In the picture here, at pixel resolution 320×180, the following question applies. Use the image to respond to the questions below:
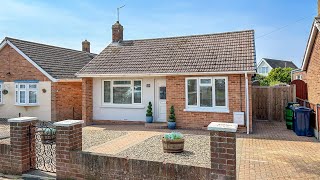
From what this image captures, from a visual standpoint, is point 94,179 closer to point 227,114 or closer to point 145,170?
point 145,170

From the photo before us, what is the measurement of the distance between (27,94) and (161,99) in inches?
385

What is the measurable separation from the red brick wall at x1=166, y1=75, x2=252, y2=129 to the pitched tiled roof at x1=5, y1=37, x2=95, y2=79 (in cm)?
871

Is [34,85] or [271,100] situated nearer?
[271,100]

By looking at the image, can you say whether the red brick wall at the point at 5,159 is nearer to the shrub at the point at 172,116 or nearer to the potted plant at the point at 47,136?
the potted plant at the point at 47,136

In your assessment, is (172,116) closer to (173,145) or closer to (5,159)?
(173,145)

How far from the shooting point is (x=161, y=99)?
14.5m

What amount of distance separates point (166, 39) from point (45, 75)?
8632 mm

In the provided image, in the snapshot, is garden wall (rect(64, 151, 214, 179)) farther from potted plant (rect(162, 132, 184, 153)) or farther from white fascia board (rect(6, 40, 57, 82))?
white fascia board (rect(6, 40, 57, 82))

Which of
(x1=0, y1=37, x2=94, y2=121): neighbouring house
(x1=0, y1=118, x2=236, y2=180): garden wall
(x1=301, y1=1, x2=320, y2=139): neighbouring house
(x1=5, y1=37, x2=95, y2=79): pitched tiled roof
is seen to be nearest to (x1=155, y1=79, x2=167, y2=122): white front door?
(x1=0, y1=37, x2=94, y2=121): neighbouring house

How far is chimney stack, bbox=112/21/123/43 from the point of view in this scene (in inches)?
718

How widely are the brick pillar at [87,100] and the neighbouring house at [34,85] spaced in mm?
2179

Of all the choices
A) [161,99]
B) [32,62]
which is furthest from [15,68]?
[161,99]

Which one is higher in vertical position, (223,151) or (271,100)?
(271,100)

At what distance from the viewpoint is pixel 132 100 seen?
1503 centimetres
